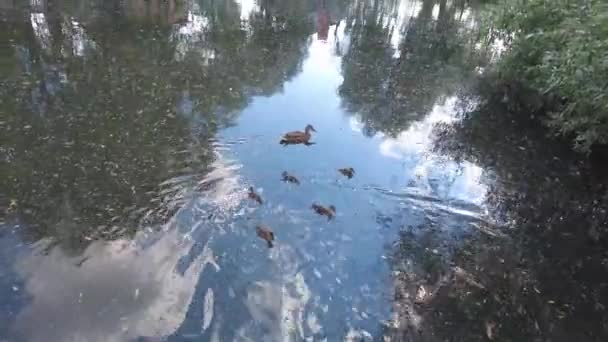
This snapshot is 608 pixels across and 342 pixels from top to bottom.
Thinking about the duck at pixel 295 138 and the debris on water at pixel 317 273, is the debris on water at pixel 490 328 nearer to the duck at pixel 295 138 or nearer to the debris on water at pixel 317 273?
the debris on water at pixel 317 273

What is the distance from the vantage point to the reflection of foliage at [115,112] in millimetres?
6238

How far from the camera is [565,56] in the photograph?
7852mm

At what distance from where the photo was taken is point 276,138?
8695 millimetres

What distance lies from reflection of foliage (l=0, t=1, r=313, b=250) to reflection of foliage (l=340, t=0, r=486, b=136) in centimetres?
180

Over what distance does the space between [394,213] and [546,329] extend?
2.32 meters

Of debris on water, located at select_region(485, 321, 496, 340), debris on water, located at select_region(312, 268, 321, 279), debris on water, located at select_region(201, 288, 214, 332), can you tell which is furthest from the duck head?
debris on water, located at select_region(485, 321, 496, 340)

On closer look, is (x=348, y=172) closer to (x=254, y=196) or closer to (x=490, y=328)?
(x=254, y=196)

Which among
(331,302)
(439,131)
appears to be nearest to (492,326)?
(331,302)

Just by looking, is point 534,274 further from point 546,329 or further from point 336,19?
point 336,19

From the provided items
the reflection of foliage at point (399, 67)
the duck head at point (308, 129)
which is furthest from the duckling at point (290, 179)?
the reflection of foliage at point (399, 67)

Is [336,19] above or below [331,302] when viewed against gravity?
above

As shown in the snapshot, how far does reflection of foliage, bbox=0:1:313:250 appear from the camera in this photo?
6238 millimetres

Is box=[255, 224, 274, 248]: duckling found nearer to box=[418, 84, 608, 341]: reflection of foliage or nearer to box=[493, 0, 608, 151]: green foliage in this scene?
box=[418, 84, 608, 341]: reflection of foliage

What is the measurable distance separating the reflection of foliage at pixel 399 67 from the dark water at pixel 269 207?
0.10 metres
